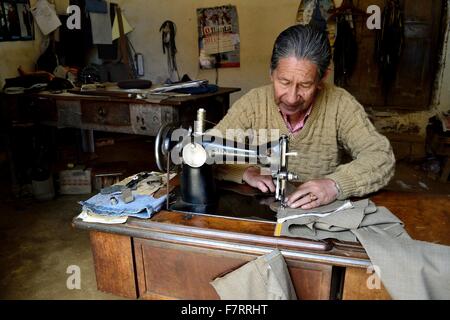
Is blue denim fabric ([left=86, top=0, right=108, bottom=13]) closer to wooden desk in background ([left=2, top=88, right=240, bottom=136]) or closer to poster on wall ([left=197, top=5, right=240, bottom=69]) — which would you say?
poster on wall ([left=197, top=5, right=240, bottom=69])

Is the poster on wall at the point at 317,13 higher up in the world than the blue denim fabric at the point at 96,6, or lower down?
lower down

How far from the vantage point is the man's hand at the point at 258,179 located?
1.48 m

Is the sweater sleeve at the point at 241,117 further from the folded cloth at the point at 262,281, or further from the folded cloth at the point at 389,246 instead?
the folded cloth at the point at 262,281

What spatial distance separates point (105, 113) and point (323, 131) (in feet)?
6.33

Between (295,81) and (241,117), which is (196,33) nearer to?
(241,117)

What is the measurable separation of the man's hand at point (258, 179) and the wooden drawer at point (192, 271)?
1.36 ft

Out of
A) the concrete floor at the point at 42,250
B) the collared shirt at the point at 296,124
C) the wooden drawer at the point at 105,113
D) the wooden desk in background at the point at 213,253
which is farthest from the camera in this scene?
the wooden drawer at the point at 105,113

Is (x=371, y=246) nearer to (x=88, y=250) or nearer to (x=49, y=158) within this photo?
(x=88, y=250)

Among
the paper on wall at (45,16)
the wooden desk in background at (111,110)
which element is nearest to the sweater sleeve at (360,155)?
the wooden desk in background at (111,110)

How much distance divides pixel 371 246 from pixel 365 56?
4.49m

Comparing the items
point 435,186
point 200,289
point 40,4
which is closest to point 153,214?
point 200,289

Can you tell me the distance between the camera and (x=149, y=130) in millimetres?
2902

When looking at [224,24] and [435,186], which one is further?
[224,24]

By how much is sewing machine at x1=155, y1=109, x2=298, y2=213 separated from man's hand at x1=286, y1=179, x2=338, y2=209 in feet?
0.15
